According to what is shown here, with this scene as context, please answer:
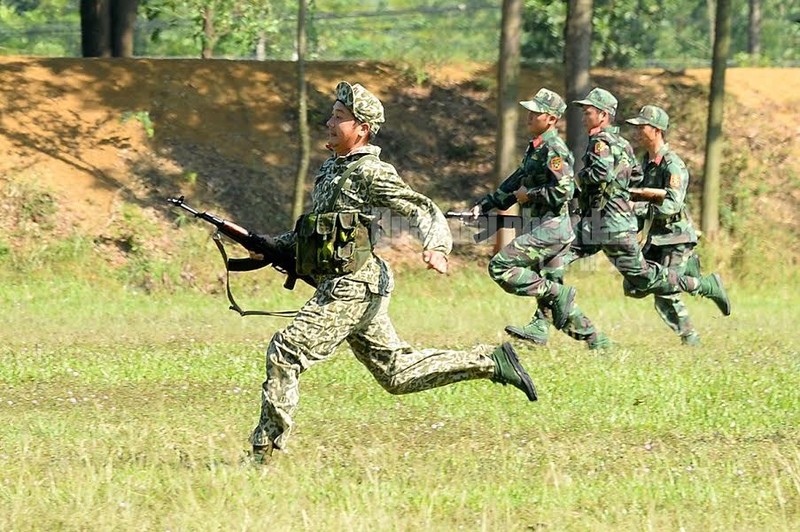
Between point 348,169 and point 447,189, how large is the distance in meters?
14.9

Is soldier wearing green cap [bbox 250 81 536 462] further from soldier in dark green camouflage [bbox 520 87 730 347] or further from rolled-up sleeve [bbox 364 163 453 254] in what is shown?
soldier in dark green camouflage [bbox 520 87 730 347]

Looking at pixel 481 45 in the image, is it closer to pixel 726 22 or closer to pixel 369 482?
pixel 726 22

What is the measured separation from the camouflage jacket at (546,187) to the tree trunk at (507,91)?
22.3 ft

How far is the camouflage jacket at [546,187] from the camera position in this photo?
40.7 ft

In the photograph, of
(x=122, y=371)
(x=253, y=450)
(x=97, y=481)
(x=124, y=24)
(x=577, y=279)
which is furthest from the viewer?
(x=124, y=24)

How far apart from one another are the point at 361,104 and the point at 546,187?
4803mm

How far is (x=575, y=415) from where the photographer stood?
989cm

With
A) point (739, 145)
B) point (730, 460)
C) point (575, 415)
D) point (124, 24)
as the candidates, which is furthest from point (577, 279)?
point (730, 460)

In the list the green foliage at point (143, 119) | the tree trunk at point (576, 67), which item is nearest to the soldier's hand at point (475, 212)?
the tree trunk at point (576, 67)

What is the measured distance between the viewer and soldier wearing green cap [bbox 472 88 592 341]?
12.4 m

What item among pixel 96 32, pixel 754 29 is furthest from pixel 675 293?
pixel 754 29

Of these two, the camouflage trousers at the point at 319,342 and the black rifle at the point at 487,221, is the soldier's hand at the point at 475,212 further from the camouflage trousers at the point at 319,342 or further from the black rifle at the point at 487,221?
the camouflage trousers at the point at 319,342

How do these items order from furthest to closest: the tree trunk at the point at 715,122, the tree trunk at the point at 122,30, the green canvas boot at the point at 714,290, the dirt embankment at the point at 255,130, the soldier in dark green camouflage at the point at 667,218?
1. the tree trunk at the point at 122,30
2. the dirt embankment at the point at 255,130
3. the tree trunk at the point at 715,122
4. the green canvas boot at the point at 714,290
5. the soldier in dark green camouflage at the point at 667,218

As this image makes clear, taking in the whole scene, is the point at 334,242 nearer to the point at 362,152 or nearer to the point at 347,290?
the point at 347,290
